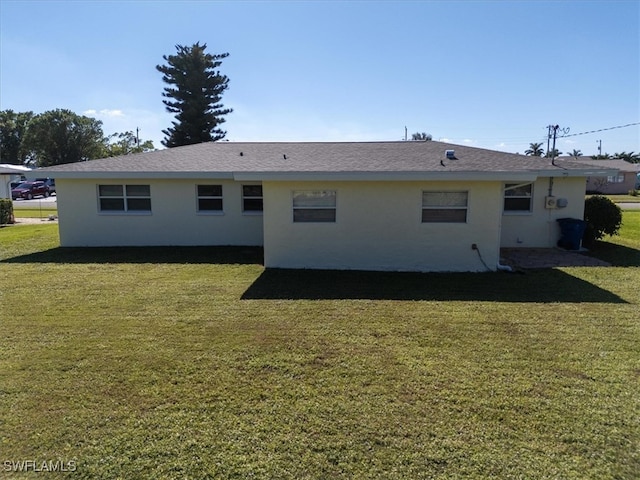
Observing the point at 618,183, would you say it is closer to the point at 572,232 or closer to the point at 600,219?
the point at 600,219

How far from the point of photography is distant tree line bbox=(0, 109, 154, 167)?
53.5m

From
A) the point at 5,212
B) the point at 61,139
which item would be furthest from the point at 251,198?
the point at 61,139

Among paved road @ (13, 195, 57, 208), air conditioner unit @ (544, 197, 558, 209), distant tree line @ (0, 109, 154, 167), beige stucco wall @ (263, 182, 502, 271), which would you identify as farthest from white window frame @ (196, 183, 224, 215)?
distant tree line @ (0, 109, 154, 167)

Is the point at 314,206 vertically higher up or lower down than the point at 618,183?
lower down

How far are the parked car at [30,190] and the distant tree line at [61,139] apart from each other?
16732 mm

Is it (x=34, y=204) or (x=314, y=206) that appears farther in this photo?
(x=34, y=204)

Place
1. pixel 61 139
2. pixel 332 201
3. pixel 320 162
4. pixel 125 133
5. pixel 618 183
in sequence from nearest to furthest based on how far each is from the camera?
pixel 332 201 → pixel 320 162 → pixel 618 183 → pixel 61 139 → pixel 125 133

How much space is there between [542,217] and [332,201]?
7.26 m

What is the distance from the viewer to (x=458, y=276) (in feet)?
29.8

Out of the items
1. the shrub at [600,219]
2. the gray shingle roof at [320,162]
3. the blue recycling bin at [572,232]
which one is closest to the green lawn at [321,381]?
the gray shingle roof at [320,162]

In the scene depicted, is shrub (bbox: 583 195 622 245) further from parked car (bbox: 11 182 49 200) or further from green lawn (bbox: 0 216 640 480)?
parked car (bbox: 11 182 49 200)

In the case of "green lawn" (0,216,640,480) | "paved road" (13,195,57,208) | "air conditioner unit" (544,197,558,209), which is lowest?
"green lawn" (0,216,640,480)

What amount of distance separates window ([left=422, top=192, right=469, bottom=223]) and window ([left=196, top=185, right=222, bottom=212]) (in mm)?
6558

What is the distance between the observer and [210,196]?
12820 millimetres
